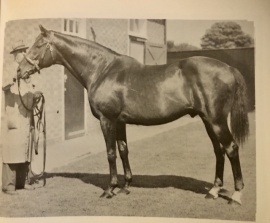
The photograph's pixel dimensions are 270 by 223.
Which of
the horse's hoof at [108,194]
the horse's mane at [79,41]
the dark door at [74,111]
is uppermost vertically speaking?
the horse's mane at [79,41]

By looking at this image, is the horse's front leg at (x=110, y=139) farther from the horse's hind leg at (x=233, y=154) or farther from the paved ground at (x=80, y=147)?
the horse's hind leg at (x=233, y=154)

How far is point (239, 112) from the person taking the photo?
91 centimetres

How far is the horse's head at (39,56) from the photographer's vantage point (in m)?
0.97

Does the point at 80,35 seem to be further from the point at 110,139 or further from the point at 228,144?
the point at 228,144

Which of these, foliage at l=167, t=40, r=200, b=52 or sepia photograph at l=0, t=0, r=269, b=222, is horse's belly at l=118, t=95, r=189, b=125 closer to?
sepia photograph at l=0, t=0, r=269, b=222

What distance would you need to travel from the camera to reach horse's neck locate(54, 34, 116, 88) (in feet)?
3.17

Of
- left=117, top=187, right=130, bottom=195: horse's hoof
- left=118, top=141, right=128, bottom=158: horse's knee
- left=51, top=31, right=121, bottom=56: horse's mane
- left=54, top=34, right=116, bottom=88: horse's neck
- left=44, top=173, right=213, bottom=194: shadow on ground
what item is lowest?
left=117, top=187, right=130, bottom=195: horse's hoof

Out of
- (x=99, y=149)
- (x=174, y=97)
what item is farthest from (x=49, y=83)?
(x=174, y=97)

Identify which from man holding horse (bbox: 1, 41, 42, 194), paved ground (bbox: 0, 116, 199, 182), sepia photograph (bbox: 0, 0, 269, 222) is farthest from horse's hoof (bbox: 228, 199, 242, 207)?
man holding horse (bbox: 1, 41, 42, 194)

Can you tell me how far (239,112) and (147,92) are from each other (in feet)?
0.75

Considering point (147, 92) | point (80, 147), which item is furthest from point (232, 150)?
point (80, 147)

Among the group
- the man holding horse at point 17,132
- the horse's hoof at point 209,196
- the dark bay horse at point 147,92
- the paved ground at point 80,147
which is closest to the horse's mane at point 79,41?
the dark bay horse at point 147,92

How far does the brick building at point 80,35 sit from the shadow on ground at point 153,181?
0.10m

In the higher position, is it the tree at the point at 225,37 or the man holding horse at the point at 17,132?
the tree at the point at 225,37
